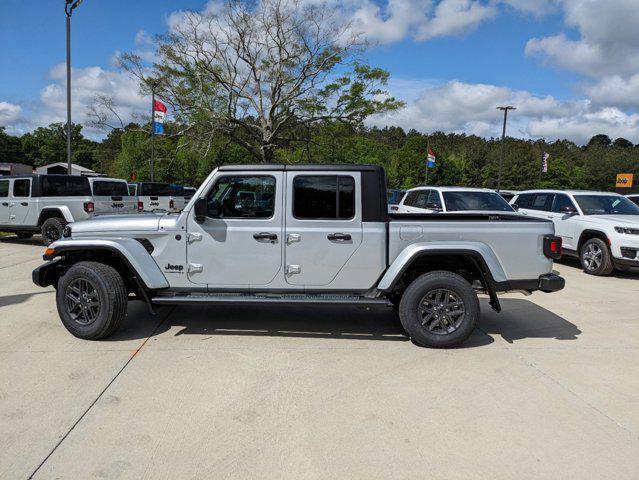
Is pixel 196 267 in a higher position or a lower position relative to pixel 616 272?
higher

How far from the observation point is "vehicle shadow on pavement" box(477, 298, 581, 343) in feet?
18.1

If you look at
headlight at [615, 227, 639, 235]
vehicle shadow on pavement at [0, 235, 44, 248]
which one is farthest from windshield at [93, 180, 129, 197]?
headlight at [615, 227, 639, 235]

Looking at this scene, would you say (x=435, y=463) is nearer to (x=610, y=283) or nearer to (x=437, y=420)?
(x=437, y=420)

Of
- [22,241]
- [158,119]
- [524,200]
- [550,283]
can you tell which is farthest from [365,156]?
[550,283]

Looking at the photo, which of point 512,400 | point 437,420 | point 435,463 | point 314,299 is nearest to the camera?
point 435,463

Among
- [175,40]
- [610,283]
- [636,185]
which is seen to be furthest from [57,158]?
[610,283]

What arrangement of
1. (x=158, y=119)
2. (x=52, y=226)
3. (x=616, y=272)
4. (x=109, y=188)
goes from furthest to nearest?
1. (x=158, y=119)
2. (x=109, y=188)
3. (x=52, y=226)
4. (x=616, y=272)

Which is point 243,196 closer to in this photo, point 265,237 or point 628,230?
point 265,237

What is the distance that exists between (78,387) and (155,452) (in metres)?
1.33

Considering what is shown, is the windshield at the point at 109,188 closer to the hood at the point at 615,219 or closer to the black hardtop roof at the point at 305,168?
the black hardtop roof at the point at 305,168

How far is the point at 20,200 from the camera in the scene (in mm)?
12172

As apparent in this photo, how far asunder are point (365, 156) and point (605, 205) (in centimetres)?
3838

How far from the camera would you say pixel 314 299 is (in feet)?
15.9

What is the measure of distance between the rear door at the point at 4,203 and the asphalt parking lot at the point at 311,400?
8.00 meters
